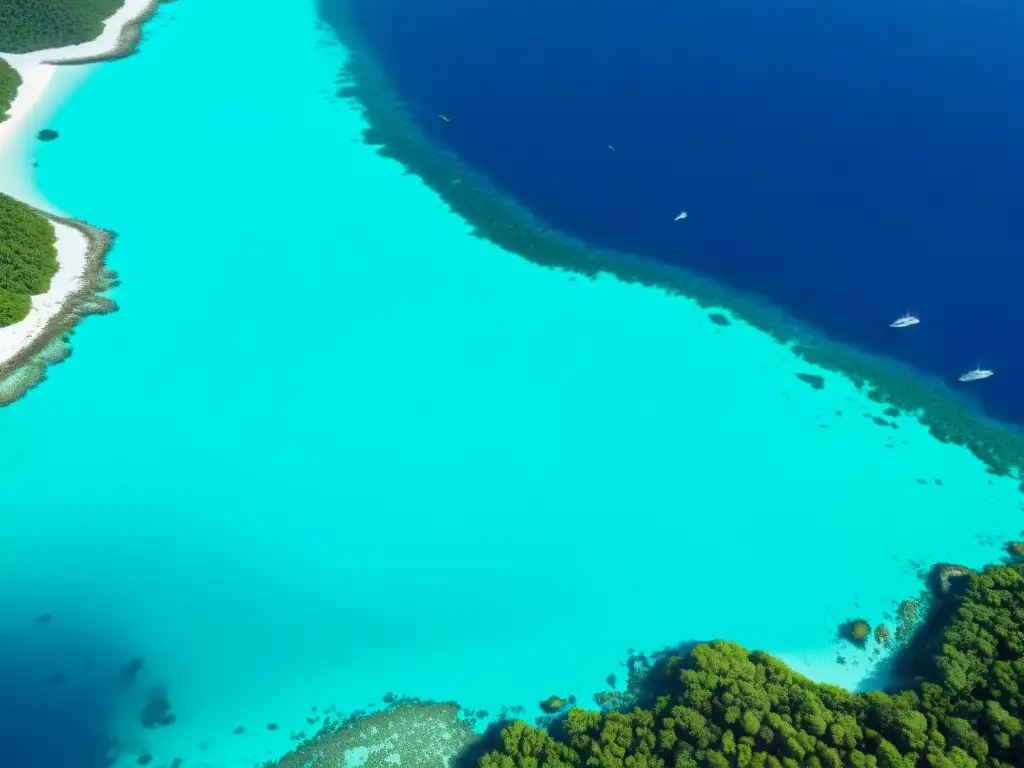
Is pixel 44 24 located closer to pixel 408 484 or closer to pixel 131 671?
pixel 408 484

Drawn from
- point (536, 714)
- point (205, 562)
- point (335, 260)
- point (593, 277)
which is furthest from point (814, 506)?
point (335, 260)

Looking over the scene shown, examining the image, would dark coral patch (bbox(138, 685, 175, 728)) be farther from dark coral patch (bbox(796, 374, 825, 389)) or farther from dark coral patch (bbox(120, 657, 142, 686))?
dark coral patch (bbox(796, 374, 825, 389))

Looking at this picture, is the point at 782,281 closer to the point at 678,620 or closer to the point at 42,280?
the point at 678,620

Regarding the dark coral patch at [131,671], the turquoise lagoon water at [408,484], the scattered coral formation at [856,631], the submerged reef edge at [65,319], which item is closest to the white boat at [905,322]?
the turquoise lagoon water at [408,484]

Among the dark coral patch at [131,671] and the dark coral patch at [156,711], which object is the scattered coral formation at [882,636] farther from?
the dark coral patch at [131,671]

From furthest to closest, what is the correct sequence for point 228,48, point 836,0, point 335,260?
point 836,0 → point 228,48 → point 335,260

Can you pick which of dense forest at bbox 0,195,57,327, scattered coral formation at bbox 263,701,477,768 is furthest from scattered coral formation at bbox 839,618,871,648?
dense forest at bbox 0,195,57,327
